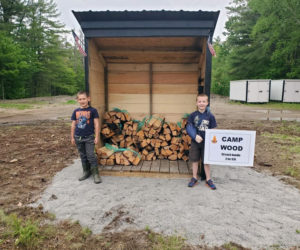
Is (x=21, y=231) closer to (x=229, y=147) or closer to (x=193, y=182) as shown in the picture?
(x=193, y=182)

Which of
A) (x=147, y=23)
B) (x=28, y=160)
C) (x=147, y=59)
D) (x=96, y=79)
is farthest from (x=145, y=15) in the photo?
(x=28, y=160)

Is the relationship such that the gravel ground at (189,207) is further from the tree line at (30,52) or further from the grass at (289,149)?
the tree line at (30,52)

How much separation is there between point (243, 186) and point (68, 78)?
47849 mm

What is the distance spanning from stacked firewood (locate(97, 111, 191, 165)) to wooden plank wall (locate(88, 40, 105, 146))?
467 millimetres

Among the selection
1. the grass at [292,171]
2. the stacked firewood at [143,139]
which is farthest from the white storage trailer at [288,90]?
the stacked firewood at [143,139]

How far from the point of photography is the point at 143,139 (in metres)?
5.28

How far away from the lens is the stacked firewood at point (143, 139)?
488 centimetres

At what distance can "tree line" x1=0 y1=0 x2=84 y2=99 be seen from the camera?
27.0 metres

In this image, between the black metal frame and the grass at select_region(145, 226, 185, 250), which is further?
the black metal frame

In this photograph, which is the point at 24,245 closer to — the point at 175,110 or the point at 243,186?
the point at 243,186

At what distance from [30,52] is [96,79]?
35264mm

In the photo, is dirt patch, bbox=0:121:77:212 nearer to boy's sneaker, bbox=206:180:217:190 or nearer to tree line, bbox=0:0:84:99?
boy's sneaker, bbox=206:180:217:190

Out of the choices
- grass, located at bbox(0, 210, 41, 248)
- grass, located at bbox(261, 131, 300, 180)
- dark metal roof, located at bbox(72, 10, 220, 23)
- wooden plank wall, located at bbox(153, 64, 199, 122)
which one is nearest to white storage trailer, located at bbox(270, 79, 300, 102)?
grass, located at bbox(261, 131, 300, 180)

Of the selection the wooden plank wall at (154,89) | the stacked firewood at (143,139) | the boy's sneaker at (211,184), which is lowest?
the boy's sneaker at (211,184)
